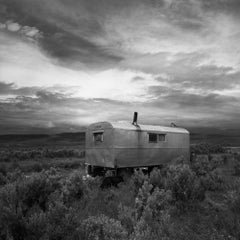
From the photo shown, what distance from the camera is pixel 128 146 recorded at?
13.2 m

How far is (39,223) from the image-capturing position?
13.7 ft

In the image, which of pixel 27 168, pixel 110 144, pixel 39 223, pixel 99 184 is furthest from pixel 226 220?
pixel 27 168

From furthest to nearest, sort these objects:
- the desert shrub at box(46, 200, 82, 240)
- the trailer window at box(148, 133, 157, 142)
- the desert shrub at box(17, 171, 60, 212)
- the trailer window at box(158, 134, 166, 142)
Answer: the trailer window at box(158, 134, 166, 142)
the trailer window at box(148, 133, 157, 142)
the desert shrub at box(17, 171, 60, 212)
the desert shrub at box(46, 200, 82, 240)

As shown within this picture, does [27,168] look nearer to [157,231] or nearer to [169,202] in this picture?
[169,202]

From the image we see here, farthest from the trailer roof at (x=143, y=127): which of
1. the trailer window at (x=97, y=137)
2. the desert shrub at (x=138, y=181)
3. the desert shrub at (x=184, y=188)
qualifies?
the desert shrub at (x=184, y=188)

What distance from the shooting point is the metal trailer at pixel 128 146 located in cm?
1296

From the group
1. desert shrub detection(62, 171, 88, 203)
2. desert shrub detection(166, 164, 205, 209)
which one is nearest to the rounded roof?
desert shrub detection(62, 171, 88, 203)

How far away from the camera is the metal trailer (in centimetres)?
1296

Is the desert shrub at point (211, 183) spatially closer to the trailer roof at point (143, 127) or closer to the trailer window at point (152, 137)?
the trailer window at point (152, 137)

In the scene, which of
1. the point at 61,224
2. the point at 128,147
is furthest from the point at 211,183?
the point at 61,224

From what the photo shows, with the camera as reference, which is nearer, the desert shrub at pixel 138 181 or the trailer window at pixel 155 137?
the desert shrub at pixel 138 181

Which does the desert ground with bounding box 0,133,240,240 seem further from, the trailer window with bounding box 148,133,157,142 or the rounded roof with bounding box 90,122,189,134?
the trailer window with bounding box 148,133,157,142

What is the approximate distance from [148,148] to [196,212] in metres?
7.05

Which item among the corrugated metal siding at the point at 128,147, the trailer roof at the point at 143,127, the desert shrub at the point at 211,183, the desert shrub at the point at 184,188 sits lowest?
the desert shrub at the point at 211,183
